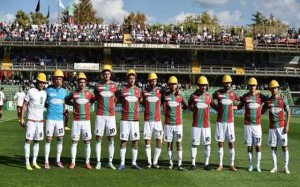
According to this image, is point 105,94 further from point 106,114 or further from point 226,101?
point 226,101

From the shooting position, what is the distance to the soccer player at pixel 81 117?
38.3ft

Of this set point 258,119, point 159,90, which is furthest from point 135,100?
point 258,119

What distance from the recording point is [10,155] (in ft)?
44.5

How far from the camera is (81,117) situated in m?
11.7

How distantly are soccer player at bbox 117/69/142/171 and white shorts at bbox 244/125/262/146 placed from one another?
2.86 metres

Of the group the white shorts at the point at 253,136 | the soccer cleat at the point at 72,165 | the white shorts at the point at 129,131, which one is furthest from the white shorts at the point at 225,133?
the soccer cleat at the point at 72,165

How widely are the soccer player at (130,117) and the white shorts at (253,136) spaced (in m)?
2.86

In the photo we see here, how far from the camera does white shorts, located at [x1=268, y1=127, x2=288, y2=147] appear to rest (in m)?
12.0

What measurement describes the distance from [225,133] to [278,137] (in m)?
1.40

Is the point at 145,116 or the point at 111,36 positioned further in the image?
the point at 111,36

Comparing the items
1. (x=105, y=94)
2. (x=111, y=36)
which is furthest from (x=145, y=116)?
(x=111, y=36)

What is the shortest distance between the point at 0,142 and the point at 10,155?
126 inches

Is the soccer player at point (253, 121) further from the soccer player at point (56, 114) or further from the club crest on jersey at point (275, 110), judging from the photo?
the soccer player at point (56, 114)

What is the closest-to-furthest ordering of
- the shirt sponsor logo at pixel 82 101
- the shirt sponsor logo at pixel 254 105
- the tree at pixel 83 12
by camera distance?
the shirt sponsor logo at pixel 82 101 < the shirt sponsor logo at pixel 254 105 < the tree at pixel 83 12
